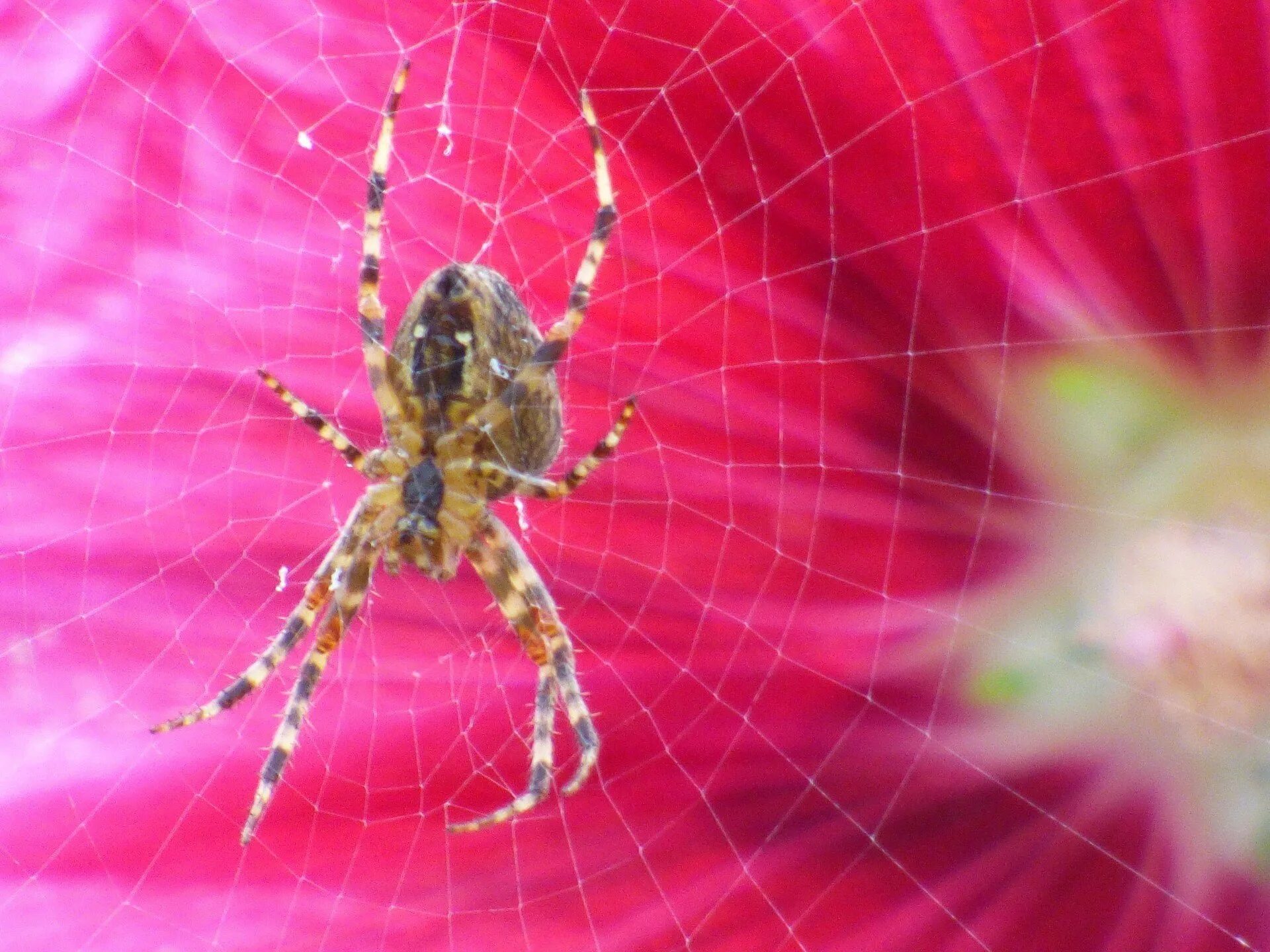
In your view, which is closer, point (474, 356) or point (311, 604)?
point (474, 356)

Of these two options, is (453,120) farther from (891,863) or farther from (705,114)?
(891,863)

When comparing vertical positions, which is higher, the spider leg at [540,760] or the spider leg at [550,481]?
the spider leg at [550,481]

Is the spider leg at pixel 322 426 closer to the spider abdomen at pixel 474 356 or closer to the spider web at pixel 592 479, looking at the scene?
the spider abdomen at pixel 474 356

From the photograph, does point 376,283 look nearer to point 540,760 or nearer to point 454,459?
point 454,459

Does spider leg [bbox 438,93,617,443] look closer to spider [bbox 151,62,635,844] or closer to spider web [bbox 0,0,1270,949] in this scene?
spider [bbox 151,62,635,844]

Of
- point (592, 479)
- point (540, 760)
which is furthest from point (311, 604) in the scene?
point (592, 479)

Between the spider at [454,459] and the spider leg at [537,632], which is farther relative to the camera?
the spider leg at [537,632]

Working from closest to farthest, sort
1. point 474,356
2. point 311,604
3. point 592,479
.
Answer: point 474,356 < point 311,604 < point 592,479

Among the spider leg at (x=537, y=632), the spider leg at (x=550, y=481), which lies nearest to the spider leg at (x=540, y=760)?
the spider leg at (x=537, y=632)
